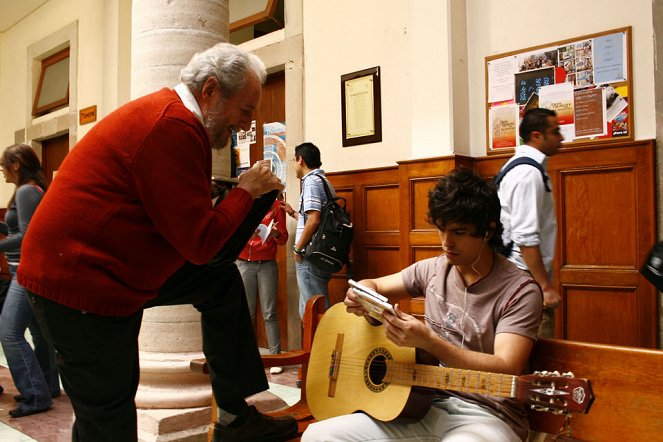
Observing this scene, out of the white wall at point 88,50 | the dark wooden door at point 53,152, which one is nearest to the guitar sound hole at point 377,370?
the white wall at point 88,50

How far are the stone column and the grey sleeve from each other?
103cm

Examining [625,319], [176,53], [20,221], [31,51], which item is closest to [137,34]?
[176,53]

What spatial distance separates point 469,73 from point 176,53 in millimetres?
2158

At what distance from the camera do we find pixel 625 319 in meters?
3.55

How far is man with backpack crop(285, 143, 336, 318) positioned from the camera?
14.4 ft

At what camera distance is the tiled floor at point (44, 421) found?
327 cm

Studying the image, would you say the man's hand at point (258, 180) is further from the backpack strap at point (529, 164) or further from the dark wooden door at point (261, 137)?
the dark wooden door at point (261, 137)

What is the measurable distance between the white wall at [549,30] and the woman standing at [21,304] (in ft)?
9.51

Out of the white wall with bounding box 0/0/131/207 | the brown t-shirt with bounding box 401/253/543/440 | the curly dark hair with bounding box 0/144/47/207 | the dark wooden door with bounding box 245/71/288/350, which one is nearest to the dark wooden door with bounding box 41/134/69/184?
the white wall with bounding box 0/0/131/207

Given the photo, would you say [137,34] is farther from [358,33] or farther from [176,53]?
[358,33]

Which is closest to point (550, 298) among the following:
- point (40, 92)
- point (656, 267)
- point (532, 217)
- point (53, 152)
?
point (532, 217)

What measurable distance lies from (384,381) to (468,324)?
316 millimetres

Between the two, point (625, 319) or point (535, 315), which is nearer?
point (535, 315)

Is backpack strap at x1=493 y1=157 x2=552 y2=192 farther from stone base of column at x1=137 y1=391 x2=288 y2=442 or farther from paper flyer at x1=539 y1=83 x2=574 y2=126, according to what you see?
stone base of column at x1=137 y1=391 x2=288 y2=442
